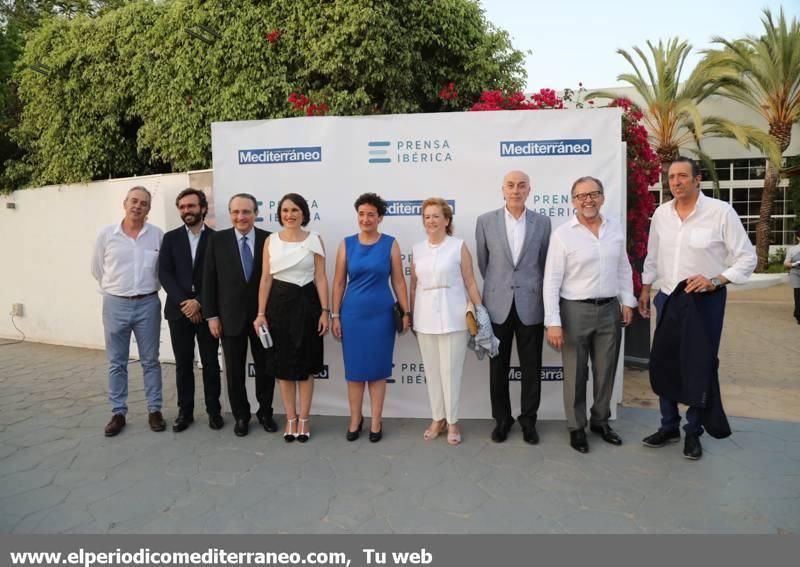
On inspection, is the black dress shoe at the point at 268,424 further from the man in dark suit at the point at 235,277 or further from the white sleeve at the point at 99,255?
the white sleeve at the point at 99,255

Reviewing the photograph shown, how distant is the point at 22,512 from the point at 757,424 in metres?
4.99

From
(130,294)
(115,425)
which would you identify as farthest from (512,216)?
(115,425)

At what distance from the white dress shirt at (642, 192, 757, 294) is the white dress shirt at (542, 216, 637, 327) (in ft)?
1.00

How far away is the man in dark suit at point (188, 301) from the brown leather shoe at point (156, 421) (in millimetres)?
87

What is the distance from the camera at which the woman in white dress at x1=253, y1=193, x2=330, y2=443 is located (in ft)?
13.0

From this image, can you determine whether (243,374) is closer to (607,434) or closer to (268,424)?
(268,424)

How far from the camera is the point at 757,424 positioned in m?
4.36

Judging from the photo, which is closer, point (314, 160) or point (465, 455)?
point (465, 455)

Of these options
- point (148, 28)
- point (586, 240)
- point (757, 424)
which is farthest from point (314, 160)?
point (148, 28)

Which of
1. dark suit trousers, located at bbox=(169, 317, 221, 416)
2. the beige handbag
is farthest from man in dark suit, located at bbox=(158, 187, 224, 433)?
the beige handbag

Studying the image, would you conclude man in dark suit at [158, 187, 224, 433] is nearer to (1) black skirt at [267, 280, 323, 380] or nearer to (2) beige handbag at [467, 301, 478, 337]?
(1) black skirt at [267, 280, 323, 380]

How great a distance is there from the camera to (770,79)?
615 inches

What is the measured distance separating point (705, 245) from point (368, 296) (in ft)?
7.25
